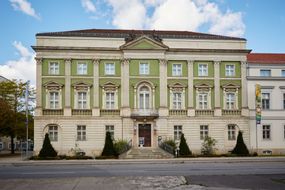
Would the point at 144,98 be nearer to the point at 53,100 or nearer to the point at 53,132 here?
the point at 53,100

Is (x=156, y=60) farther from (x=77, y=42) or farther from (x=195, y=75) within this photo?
(x=77, y=42)

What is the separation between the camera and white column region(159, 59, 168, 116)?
40125 mm

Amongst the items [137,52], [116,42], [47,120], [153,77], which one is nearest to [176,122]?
[153,77]

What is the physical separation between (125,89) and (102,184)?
26.5 m

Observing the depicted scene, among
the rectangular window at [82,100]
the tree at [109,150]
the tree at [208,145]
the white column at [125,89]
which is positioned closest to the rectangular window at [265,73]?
the tree at [208,145]

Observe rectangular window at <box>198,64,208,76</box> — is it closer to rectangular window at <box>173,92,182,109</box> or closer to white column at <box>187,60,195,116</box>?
white column at <box>187,60,195,116</box>

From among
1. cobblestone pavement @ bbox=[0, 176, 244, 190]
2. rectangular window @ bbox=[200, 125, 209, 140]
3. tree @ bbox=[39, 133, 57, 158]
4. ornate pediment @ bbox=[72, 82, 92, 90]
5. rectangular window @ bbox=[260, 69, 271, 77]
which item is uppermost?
rectangular window @ bbox=[260, 69, 271, 77]

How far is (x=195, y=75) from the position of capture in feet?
136

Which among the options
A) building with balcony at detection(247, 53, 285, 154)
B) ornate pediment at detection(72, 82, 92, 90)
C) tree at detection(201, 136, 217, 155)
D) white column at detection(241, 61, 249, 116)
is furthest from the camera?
building with balcony at detection(247, 53, 285, 154)

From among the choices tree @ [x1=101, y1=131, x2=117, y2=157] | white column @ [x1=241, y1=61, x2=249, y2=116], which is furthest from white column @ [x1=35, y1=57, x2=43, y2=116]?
white column @ [x1=241, y1=61, x2=249, y2=116]

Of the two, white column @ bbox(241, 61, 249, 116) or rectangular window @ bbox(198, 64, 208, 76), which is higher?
rectangular window @ bbox(198, 64, 208, 76)

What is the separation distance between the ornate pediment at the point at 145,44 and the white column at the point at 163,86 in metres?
1.76

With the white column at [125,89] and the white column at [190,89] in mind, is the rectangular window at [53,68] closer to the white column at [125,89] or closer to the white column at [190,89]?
the white column at [125,89]

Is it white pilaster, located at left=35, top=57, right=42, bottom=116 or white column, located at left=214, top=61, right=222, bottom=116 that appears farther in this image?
white column, located at left=214, top=61, right=222, bottom=116
